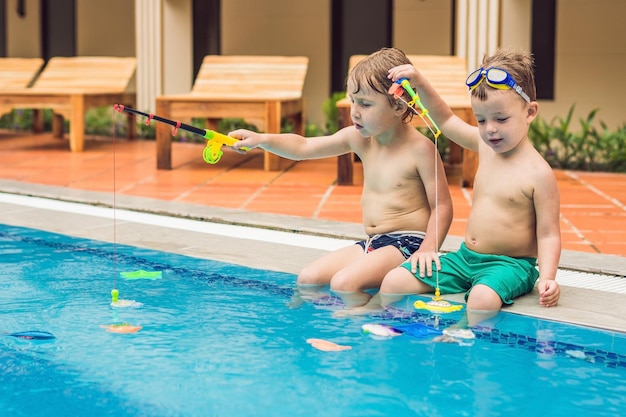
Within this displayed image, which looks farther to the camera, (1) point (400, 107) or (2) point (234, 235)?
(2) point (234, 235)

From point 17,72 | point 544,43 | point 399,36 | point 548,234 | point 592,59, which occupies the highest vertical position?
point 399,36

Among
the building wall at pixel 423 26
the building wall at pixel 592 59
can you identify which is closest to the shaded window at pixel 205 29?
the building wall at pixel 423 26

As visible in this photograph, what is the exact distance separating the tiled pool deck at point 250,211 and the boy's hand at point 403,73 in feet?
3.24

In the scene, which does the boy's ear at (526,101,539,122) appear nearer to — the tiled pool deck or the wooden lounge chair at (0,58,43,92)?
the tiled pool deck

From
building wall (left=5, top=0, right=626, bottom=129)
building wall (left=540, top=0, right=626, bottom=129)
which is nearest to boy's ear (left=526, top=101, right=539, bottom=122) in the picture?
building wall (left=5, top=0, right=626, bottom=129)

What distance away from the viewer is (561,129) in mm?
9336

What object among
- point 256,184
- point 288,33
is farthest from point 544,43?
point 256,184

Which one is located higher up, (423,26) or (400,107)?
(423,26)

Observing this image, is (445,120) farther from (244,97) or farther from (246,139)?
(244,97)

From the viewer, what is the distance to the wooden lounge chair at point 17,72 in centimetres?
1267

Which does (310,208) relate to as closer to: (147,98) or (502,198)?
(502,198)

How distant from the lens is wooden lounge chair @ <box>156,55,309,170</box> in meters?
9.06

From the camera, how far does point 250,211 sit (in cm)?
652

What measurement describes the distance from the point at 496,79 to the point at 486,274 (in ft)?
2.56
